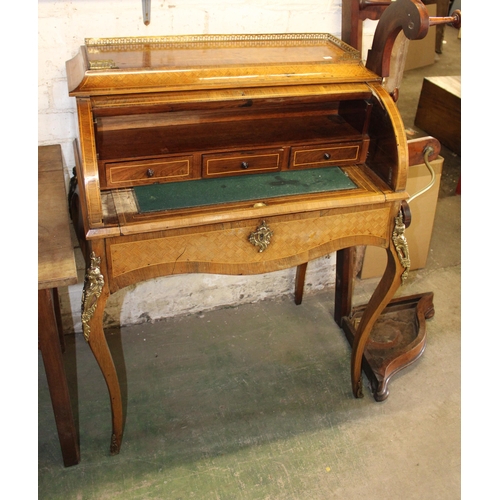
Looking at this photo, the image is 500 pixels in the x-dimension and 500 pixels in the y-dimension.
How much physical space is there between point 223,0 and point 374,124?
0.75 m

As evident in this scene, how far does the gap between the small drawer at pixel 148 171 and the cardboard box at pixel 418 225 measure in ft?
4.90

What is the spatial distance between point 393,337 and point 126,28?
5.76 feet

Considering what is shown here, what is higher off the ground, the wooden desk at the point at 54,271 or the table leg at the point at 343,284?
the wooden desk at the point at 54,271

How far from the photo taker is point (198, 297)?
279 centimetres

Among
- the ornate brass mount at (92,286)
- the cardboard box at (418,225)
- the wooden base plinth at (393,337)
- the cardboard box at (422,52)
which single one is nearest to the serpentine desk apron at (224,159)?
the ornate brass mount at (92,286)

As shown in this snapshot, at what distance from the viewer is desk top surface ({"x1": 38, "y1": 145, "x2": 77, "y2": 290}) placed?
61.7 inches

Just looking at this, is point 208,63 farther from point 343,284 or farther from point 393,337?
point 393,337

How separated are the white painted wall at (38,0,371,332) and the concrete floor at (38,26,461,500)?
17cm

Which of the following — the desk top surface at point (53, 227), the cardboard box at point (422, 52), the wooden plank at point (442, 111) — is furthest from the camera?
the cardboard box at point (422, 52)

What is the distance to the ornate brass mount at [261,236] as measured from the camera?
1.81 meters

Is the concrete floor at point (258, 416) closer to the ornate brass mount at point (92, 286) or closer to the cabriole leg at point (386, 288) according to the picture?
the cabriole leg at point (386, 288)

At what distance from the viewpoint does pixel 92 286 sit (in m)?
1.71

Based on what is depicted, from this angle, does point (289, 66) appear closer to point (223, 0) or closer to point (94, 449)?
point (223, 0)

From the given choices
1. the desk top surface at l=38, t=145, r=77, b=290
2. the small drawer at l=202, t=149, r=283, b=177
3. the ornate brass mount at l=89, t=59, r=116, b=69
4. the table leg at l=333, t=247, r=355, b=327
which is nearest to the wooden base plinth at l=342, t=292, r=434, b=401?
the table leg at l=333, t=247, r=355, b=327
